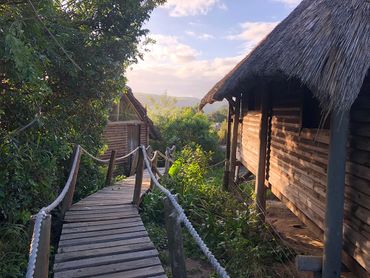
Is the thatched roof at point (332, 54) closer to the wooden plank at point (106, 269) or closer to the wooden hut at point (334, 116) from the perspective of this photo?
the wooden hut at point (334, 116)

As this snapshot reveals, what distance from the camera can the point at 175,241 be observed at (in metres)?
2.91

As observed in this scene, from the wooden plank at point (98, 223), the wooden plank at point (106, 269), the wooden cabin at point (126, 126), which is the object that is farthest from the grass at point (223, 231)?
the wooden cabin at point (126, 126)

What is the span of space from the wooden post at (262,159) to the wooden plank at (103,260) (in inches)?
107

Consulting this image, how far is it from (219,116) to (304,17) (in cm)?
3087

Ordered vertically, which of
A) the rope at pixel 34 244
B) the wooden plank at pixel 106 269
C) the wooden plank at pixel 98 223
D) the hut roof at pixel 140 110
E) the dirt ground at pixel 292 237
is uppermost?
the hut roof at pixel 140 110

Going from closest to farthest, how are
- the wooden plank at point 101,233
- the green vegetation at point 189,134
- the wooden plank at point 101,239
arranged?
the wooden plank at point 101,239 < the wooden plank at point 101,233 < the green vegetation at point 189,134

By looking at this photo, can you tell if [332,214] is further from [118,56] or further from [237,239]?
[118,56]

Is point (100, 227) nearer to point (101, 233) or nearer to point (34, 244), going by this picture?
point (101, 233)

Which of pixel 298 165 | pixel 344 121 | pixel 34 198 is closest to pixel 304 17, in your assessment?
pixel 344 121

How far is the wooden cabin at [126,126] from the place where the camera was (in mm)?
14977

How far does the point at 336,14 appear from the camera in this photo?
3061mm

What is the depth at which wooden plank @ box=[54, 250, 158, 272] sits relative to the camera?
373 centimetres

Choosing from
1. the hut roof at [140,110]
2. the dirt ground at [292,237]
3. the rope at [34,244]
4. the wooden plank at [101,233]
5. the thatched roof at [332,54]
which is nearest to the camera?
the rope at [34,244]

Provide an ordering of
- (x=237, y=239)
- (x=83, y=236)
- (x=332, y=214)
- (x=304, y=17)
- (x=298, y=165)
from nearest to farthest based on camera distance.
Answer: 1. (x=332, y=214)
2. (x=304, y=17)
3. (x=83, y=236)
4. (x=298, y=165)
5. (x=237, y=239)
